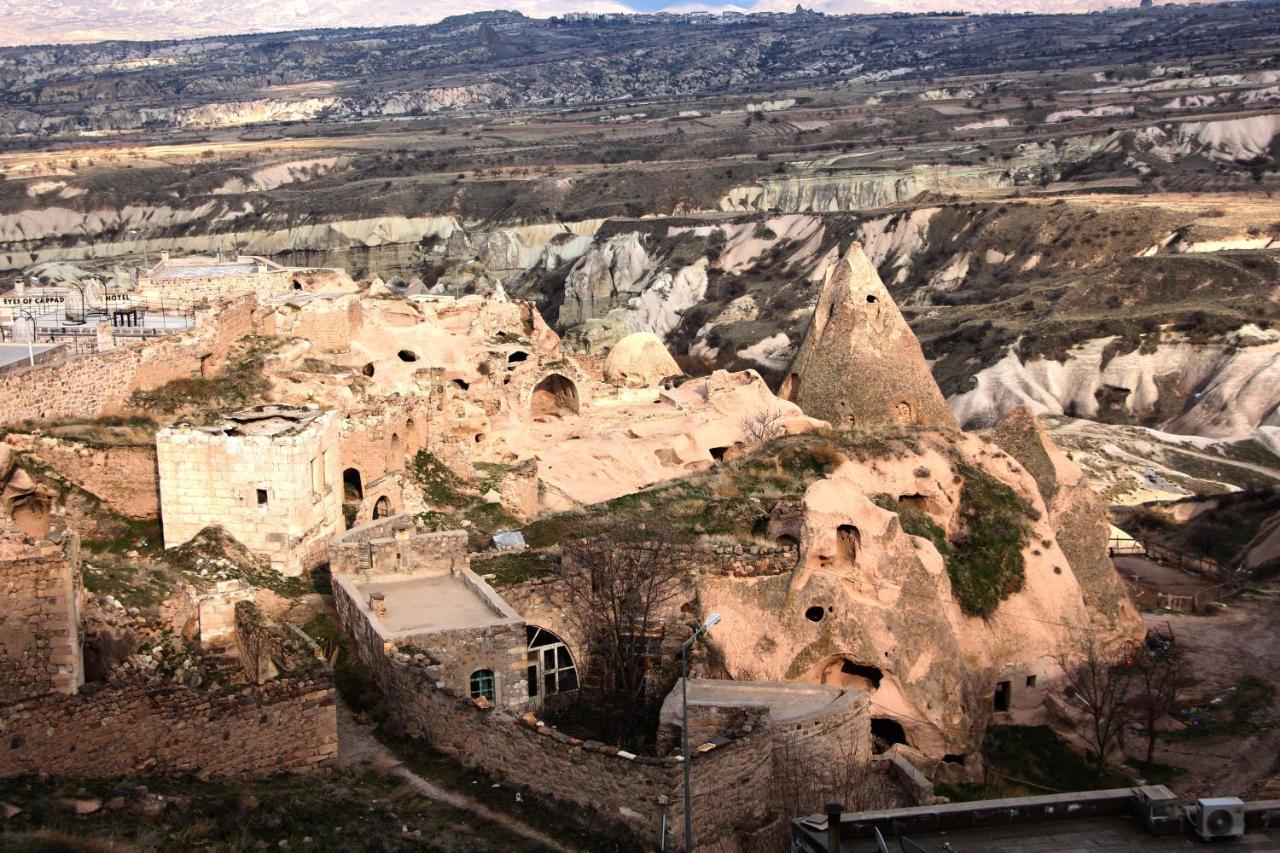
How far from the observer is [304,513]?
66.4 ft

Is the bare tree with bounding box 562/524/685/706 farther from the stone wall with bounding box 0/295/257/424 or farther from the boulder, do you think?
the boulder

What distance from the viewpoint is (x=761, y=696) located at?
682 inches

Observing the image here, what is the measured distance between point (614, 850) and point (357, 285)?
2771 centimetres

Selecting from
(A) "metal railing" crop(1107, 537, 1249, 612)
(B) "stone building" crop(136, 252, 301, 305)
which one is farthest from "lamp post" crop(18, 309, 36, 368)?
(A) "metal railing" crop(1107, 537, 1249, 612)

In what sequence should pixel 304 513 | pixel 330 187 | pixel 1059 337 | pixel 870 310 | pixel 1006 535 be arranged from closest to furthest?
pixel 304 513 < pixel 1006 535 < pixel 870 310 < pixel 1059 337 < pixel 330 187

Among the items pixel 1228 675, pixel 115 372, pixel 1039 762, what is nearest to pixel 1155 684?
pixel 1228 675

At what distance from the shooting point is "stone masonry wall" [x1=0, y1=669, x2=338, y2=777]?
40.6 feet

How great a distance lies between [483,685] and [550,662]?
2289mm

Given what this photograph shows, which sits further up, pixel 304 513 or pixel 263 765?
→ pixel 304 513

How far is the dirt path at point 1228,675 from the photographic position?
21.2 m

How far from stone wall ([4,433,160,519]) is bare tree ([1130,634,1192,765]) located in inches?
585

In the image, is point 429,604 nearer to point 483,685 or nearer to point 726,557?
point 483,685

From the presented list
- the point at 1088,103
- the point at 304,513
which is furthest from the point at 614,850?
the point at 1088,103

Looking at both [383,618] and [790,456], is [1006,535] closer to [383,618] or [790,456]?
[790,456]
